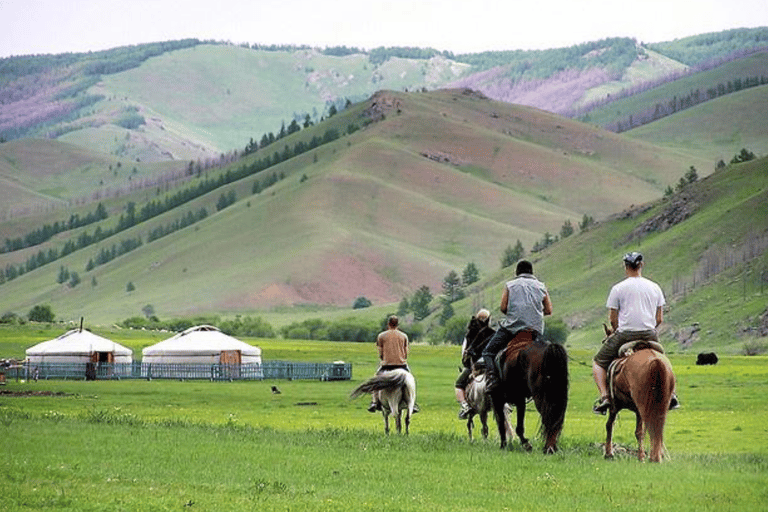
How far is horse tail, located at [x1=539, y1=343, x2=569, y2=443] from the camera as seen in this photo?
80.9ft

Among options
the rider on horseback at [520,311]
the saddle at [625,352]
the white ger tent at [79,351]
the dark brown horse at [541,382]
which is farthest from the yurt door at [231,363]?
the saddle at [625,352]

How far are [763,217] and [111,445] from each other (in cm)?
16353

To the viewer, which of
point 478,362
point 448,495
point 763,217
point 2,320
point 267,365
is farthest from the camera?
point 763,217

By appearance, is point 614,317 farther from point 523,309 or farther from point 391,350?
point 391,350

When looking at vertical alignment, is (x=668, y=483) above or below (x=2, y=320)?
below

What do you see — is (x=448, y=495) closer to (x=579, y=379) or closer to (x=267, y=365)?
(x=579, y=379)

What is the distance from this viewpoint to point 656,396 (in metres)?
23.2

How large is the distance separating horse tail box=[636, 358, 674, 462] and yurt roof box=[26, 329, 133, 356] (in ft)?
226

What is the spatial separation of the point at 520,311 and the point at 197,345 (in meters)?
64.8

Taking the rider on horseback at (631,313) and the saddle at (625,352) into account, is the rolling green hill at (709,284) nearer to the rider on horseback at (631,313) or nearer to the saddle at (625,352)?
the rider on horseback at (631,313)

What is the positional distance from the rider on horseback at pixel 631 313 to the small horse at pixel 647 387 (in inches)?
13.2

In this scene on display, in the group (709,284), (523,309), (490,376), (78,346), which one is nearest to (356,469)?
(490,376)

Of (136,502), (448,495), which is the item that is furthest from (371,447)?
(136,502)

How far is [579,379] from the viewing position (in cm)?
7594
